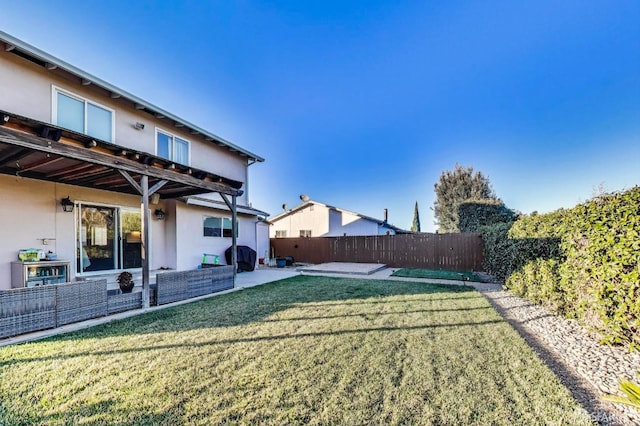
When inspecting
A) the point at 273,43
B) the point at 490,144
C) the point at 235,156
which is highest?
the point at 273,43

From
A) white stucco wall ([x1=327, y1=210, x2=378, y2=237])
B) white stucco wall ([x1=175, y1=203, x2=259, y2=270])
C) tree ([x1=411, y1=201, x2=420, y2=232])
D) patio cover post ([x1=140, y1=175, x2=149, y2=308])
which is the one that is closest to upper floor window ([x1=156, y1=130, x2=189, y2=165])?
white stucco wall ([x1=175, y1=203, x2=259, y2=270])

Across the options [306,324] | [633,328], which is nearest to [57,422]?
[306,324]

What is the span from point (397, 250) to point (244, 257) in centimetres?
827

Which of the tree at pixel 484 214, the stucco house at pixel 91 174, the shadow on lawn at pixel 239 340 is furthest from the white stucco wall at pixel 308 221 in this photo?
the shadow on lawn at pixel 239 340

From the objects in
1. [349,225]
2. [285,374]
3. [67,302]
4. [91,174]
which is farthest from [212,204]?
[349,225]

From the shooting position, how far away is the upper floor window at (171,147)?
9.19 metres

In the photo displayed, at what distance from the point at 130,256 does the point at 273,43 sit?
9.91 m

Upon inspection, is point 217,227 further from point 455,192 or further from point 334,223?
point 455,192

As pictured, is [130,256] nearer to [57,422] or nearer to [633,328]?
[57,422]

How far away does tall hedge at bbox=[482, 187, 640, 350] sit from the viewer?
3.56 meters

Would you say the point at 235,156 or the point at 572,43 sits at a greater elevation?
the point at 572,43

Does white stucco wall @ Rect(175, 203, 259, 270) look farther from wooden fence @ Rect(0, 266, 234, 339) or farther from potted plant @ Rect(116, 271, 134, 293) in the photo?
wooden fence @ Rect(0, 266, 234, 339)

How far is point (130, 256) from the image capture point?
845cm

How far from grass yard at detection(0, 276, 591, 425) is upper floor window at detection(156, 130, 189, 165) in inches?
242
